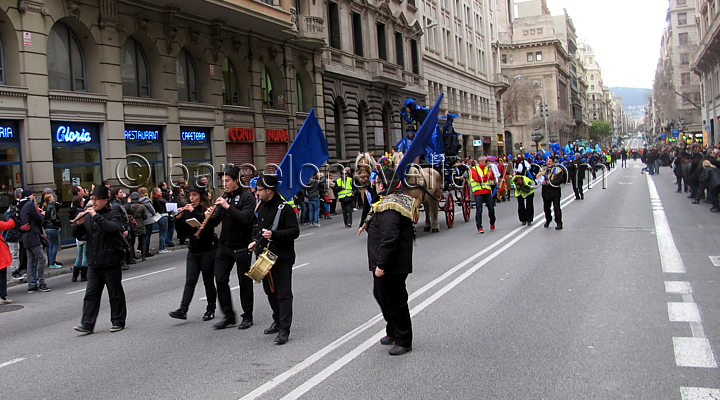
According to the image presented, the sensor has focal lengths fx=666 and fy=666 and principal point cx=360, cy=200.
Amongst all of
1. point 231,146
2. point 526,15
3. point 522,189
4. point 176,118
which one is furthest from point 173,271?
point 526,15

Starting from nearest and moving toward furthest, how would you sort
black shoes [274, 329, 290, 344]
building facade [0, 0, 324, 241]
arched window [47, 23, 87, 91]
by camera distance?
black shoes [274, 329, 290, 344] < building facade [0, 0, 324, 241] < arched window [47, 23, 87, 91]

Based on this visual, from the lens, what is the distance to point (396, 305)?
20.9 ft

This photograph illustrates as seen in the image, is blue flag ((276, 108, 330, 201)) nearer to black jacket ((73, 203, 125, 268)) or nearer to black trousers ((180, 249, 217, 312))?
black trousers ((180, 249, 217, 312))

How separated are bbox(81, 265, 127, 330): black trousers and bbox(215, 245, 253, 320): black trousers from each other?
1.22 metres

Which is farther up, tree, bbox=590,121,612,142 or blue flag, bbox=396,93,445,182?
tree, bbox=590,121,612,142

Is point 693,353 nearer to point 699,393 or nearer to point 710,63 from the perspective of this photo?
point 699,393

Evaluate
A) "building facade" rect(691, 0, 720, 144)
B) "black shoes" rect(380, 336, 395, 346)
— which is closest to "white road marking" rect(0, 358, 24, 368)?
"black shoes" rect(380, 336, 395, 346)

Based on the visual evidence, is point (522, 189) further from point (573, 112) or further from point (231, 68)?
point (573, 112)

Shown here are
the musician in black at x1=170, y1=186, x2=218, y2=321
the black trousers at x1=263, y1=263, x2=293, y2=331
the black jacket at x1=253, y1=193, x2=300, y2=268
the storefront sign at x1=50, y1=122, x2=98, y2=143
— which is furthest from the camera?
the storefront sign at x1=50, y1=122, x2=98, y2=143

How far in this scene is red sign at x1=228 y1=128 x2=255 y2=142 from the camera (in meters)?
26.3

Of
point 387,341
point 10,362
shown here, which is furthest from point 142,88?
point 387,341

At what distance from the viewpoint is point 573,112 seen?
128250mm

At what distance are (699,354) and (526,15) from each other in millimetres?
123570

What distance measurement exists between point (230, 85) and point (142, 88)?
16.6 ft
